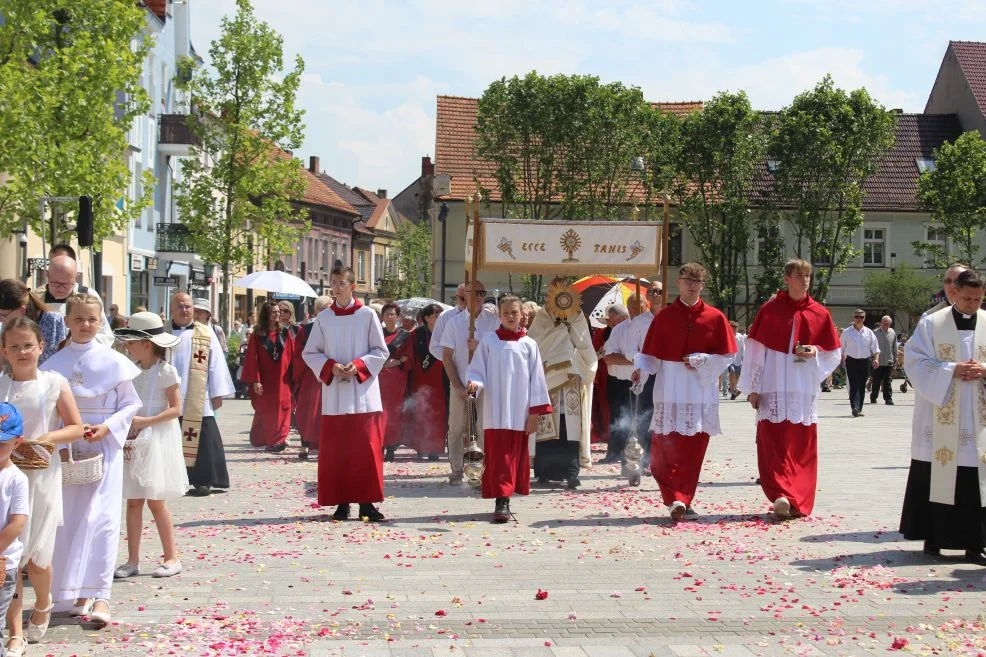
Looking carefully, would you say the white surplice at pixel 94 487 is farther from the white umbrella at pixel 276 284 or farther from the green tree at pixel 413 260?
the green tree at pixel 413 260

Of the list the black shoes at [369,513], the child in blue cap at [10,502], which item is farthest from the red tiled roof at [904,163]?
the child in blue cap at [10,502]

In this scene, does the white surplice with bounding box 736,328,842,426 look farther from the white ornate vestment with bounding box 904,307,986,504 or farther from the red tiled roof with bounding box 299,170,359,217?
the red tiled roof with bounding box 299,170,359,217

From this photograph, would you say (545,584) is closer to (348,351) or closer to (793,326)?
(348,351)

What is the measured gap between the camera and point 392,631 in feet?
23.0

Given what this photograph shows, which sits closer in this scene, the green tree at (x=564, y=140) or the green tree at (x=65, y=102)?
the green tree at (x=65, y=102)

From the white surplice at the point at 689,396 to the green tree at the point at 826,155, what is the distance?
3761 cm

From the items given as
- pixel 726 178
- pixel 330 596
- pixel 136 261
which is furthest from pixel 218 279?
pixel 330 596

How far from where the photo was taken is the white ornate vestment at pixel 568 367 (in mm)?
13859

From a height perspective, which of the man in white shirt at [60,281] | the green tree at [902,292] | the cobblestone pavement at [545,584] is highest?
the green tree at [902,292]

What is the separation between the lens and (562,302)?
1392 cm

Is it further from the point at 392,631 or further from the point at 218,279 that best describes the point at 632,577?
the point at 218,279

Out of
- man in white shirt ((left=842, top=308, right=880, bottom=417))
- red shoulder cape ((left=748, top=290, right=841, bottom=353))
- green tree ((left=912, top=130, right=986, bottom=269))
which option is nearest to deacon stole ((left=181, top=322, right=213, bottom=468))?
red shoulder cape ((left=748, top=290, right=841, bottom=353))

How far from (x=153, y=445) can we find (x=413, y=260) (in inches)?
2904

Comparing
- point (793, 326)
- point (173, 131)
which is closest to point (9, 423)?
point (793, 326)
